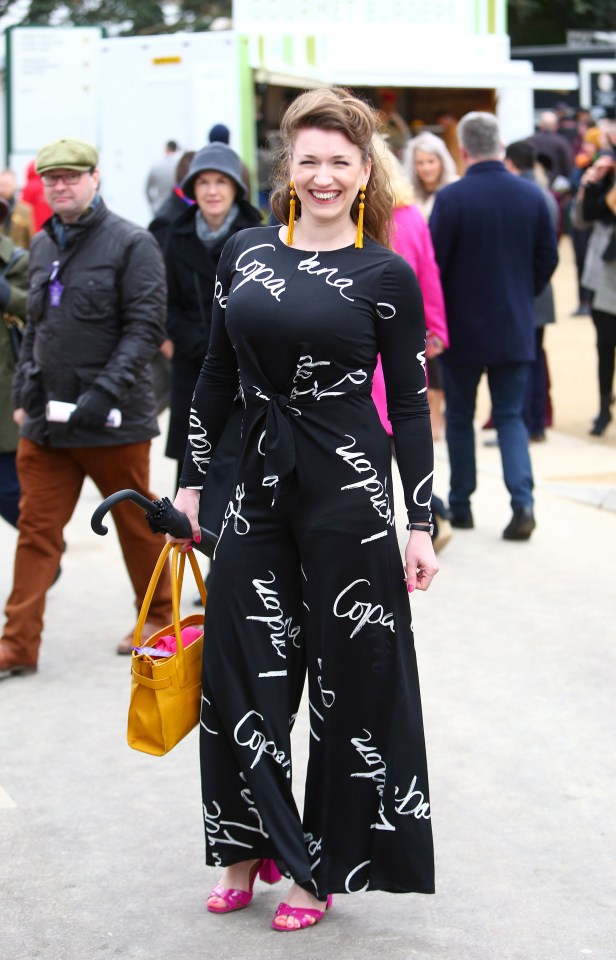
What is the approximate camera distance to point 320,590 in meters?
3.71

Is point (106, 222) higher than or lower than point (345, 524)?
higher

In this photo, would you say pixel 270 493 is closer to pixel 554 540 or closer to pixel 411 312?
pixel 411 312

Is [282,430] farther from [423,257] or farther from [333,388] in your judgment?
[423,257]

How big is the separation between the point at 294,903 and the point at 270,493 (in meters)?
1.02

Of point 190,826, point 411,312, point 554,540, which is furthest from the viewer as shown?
point 554,540

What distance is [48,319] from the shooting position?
5949 mm

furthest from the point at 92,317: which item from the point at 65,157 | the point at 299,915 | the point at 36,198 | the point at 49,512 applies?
the point at 36,198

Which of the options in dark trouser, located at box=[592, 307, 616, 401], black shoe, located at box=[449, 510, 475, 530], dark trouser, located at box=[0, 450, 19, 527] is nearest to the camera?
dark trouser, located at box=[0, 450, 19, 527]

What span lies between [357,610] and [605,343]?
7471mm

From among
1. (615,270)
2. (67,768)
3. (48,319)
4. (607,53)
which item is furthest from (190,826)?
(607,53)

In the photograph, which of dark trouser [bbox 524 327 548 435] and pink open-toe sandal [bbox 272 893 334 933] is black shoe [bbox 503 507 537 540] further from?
pink open-toe sandal [bbox 272 893 334 933]

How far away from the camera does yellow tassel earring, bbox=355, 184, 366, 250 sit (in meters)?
3.67

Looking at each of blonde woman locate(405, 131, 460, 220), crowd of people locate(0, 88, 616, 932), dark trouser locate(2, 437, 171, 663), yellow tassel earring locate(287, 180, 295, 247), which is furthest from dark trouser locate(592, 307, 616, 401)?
yellow tassel earring locate(287, 180, 295, 247)

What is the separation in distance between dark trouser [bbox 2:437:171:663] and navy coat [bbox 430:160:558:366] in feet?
8.40
